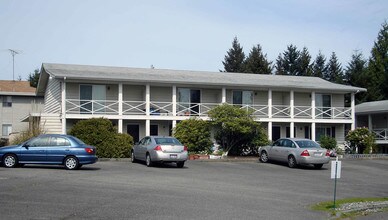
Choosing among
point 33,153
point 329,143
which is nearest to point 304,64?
point 329,143

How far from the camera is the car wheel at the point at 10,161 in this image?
739 inches

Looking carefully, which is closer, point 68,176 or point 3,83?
point 68,176

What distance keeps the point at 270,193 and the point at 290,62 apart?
2000 inches

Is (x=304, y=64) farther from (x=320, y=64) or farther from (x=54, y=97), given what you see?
(x=54, y=97)

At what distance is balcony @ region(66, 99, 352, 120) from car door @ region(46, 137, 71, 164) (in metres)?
9.95

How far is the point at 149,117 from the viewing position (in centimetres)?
2967

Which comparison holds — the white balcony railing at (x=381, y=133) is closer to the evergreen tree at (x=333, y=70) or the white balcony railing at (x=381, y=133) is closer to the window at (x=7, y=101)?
the evergreen tree at (x=333, y=70)

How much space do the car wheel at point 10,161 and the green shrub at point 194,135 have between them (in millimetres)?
11606

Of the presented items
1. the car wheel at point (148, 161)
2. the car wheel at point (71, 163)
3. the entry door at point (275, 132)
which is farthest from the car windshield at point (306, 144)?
the car wheel at point (71, 163)

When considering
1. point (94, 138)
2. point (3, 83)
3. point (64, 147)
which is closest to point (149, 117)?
point (94, 138)

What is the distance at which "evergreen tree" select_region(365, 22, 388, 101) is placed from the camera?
55000mm

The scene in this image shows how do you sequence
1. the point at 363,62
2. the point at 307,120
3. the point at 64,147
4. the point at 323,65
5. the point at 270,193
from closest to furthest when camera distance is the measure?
the point at 270,193 → the point at 64,147 → the point at 307,120 → the point at 363,62 → the point at 323,65

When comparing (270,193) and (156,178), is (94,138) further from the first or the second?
(270,193)

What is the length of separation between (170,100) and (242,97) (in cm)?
548
